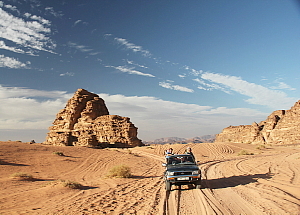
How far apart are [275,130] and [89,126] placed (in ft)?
183

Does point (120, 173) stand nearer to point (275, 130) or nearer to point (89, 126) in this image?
point (89, 126)

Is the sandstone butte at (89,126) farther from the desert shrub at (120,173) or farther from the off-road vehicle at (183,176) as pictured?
the off-road vehicle at (183,176)

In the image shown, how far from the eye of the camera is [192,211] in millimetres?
5832

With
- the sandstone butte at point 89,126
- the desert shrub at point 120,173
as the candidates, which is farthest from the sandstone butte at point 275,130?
the desert shrub at point 120,173

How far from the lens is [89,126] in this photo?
179ft

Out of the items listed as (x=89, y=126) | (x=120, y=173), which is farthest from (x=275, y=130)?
(x=120, y=173)

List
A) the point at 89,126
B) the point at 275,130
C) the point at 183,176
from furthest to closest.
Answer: the point at 275,130
the point at 89,126
the point at 183,176

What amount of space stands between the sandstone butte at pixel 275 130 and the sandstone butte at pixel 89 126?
40.1m

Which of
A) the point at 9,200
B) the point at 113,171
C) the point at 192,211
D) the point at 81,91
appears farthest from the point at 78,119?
the point at 192,211

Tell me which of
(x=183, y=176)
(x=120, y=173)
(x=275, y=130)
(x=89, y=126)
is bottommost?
(x=120, y=173)

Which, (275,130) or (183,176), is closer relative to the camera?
(183,176)

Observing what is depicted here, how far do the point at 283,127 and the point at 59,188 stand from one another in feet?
225

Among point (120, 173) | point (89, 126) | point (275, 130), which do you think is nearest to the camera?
point (120, 173)

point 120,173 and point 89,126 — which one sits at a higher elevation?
point 89,126
